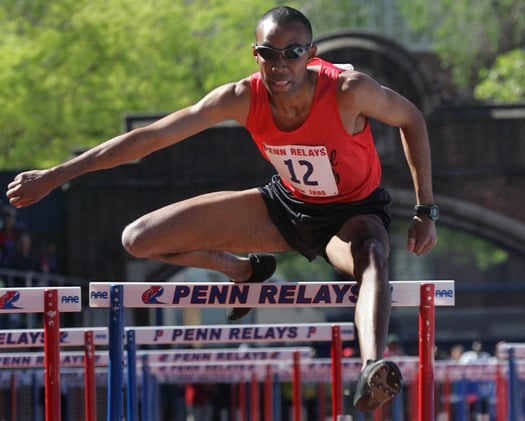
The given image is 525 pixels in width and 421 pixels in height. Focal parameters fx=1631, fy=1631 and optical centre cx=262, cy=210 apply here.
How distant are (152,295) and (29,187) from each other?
82 centimetres

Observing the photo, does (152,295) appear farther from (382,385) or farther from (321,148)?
(382,385)

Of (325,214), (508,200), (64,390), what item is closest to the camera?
(325,214)

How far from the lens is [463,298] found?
170ft

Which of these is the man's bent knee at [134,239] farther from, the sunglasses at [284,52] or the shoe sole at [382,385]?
the shoe sole at [382,385]

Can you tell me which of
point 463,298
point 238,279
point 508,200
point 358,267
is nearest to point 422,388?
point 358,267

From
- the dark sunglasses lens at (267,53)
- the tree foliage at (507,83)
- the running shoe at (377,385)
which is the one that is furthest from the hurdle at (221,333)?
the tree foliage at (507,83)

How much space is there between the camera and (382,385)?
6918 millimetres

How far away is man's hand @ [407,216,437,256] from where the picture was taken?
8.19 meters

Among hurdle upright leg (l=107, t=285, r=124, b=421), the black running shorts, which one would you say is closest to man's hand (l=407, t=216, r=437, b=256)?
the black running shorts

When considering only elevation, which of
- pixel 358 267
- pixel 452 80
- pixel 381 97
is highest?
pixel 452 80

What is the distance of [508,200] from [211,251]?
20500mm

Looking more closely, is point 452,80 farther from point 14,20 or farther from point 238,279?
point 238,279

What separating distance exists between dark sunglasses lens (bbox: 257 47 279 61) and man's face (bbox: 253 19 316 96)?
0.04 ft

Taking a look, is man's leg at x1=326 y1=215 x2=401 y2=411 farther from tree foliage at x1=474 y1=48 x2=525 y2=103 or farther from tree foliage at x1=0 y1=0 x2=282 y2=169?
tree foliage at x1=474 y1=48 x2=525 y2=103
